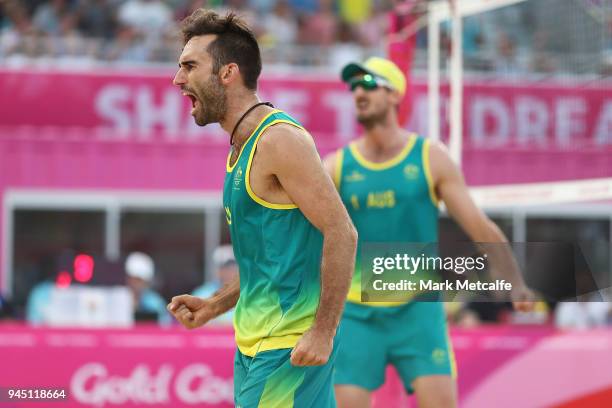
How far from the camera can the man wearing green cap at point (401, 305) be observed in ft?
20.3

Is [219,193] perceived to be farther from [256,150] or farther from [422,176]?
[256,150]

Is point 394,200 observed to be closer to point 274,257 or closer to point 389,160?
point 389,160

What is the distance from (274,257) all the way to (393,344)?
2.11 m

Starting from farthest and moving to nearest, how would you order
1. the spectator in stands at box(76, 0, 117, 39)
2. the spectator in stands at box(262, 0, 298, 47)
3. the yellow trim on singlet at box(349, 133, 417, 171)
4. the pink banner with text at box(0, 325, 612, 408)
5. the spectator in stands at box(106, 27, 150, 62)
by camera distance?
1. the spectator in stands at box(262, 0, 298, 47)
2. the spectator in stands at box(76, 0, 117, 39)
3. the spectator in stands at box(106, 27, 150, 62)
4. the pink banner with text at box(0, 325, 612, 408)
5. the yellow trim on singlet at box(349, 133, 417, 171)

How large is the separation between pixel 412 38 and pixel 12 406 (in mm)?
3338

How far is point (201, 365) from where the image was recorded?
7941 mm

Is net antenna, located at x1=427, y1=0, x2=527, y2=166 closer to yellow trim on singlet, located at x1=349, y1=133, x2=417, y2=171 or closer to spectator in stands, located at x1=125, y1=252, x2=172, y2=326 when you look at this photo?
yellow trim on singlet, located at x1=349, y1=133, x2=417, y2=171

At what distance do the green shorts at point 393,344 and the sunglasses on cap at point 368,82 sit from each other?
3.64 feet

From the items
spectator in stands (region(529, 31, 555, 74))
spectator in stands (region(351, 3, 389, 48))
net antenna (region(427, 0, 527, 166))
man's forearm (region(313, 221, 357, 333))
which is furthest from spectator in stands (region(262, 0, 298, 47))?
man's forearm (region(313, 221, 357, 333))

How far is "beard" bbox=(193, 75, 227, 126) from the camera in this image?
4352mm

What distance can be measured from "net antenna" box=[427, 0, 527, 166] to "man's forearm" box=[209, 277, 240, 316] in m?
2.83

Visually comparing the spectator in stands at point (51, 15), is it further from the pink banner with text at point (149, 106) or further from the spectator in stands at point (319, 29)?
the spectator in stands at point (319, 29)

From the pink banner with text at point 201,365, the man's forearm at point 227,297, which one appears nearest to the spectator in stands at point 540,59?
the pink banner with text at point 201,365

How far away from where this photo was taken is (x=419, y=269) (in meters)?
5.28
